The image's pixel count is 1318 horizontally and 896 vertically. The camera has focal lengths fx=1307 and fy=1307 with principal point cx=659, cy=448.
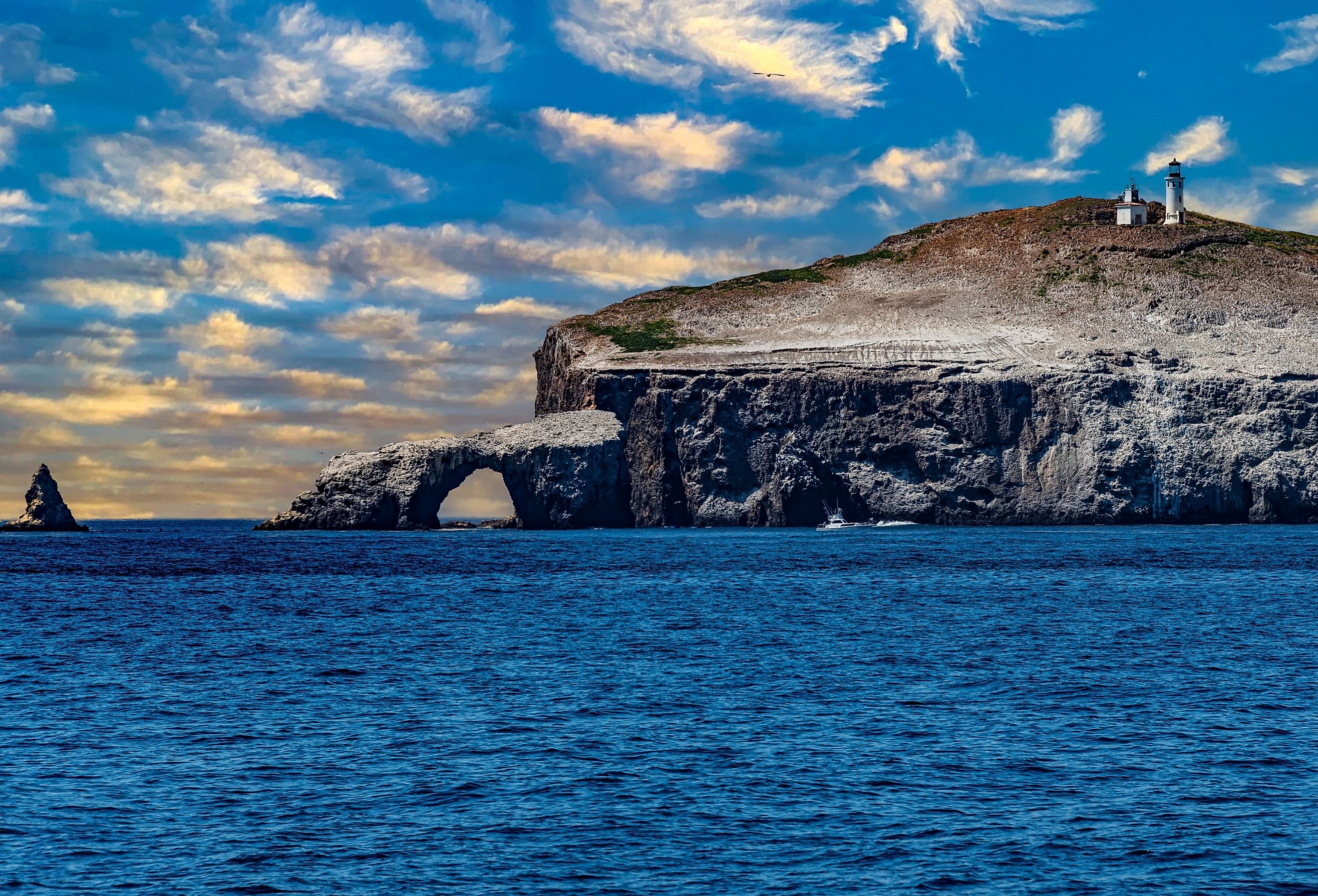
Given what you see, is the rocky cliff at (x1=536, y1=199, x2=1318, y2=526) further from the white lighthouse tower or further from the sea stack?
the sea stack

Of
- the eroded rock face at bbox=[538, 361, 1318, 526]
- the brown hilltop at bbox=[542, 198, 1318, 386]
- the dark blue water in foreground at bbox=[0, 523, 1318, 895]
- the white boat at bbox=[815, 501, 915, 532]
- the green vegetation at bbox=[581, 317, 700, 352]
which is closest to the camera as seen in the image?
the dark blue water in foreground at bbox=[0, 523, 1318, 895]

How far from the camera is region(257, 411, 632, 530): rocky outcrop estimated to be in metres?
118

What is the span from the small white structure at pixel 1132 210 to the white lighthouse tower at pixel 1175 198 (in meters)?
3.00

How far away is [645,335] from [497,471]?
91.9 feet

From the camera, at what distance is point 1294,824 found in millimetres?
17797

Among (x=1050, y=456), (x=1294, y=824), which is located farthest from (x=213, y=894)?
(x=1050, y=456)

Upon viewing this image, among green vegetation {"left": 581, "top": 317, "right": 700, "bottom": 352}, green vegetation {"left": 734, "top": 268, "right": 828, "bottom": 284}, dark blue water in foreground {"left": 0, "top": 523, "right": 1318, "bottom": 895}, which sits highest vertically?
green vegetation {"left": 734, "top": 268, "right": 828, "bottom": 284}

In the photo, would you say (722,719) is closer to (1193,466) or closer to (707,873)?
(707,873)

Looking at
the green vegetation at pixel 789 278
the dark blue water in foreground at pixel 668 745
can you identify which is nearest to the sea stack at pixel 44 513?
the green vegetation at pixel 789 278

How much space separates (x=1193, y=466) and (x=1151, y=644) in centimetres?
8490

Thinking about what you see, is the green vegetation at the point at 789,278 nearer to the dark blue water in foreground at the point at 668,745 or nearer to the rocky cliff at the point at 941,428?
the rocky cliff at the point at 941,428

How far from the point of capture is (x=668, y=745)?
23125mm

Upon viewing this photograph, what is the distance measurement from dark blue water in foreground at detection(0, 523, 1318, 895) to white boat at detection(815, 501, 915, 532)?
66237mm

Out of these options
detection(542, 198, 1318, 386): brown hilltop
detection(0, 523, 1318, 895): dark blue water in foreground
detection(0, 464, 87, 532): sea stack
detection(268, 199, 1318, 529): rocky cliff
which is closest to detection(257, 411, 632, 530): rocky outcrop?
detection(268, 199, 1318, 529): rocky cliff
